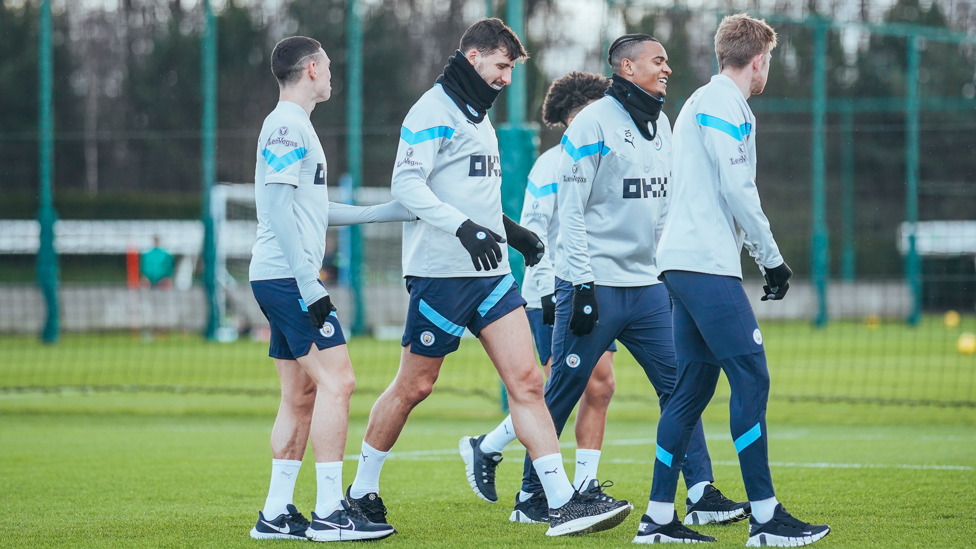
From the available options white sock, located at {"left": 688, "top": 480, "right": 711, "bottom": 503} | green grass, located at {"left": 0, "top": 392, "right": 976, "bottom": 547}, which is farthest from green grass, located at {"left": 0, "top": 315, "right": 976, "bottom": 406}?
white sock, located at {"left": 688, "top": 480, "right": 711, "bottom": 503}

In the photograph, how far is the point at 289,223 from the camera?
14.6 ft

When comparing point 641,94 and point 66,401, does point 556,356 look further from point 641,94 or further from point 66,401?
point 66,401

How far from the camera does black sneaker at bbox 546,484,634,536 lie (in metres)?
4.53

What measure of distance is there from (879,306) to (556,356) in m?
21.6

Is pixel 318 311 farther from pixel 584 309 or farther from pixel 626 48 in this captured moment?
pixel 626 48

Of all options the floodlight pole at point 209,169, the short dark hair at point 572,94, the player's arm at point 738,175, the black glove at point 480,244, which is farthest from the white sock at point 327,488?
the floodlight pole at point 209,169

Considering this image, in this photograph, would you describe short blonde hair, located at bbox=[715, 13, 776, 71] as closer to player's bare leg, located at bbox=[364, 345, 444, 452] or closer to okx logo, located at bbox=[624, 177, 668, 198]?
okx logo, located at bbox=[624, 177, 668, 198]

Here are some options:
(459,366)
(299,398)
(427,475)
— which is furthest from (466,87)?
(459,366)

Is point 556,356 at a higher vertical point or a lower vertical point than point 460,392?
higher

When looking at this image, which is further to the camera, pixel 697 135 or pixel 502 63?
pixel 502 63

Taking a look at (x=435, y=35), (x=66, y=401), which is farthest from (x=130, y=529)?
(x=435, y=35)

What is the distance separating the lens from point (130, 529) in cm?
489

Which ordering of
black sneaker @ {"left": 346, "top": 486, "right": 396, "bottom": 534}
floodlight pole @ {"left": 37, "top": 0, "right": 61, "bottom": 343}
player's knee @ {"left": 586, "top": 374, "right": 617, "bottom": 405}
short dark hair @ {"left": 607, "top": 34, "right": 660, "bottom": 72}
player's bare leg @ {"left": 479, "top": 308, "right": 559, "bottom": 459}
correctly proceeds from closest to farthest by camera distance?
player's bare leg @ {"left": 479, "top": 308, "right": 559, "bottom": 459}
black sneaker @ {"left": 346, "top": 486, "right": 396, "bottom": 534}
short dark hair @ {"left": 607, "top": 34, "right": 660, "bottom": 72}
player's knee @ {"left": 586, "top": 374, "right": 617, "bottom": 405}
floodlight pole @ {"left": 37, "top": 0, "right": 61, "bottom": 343}

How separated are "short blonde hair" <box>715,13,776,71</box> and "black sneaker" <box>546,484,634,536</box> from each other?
1.88m
